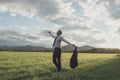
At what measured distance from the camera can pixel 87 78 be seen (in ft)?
49.6

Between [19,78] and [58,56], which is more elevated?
[58,56]

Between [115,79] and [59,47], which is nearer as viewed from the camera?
[115,79]

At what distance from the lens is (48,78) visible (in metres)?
14.6

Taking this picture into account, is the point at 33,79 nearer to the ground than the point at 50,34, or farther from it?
nearer to the ground

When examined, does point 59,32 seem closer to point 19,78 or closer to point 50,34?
point 50,34

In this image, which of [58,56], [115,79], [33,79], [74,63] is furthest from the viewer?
[74,63]

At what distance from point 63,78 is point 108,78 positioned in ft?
8.64

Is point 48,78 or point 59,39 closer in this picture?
point 48,78

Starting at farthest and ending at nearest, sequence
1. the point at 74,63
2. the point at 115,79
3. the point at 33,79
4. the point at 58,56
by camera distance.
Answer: the point at 74,63, the point at 58,56, the point at 115,79, the point at 33,79

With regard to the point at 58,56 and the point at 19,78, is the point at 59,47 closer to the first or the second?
the point at 58,56

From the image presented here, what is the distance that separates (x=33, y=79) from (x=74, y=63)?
575 centimetres

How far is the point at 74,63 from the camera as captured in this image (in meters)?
19.2

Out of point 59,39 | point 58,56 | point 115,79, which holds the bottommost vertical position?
point 115,79

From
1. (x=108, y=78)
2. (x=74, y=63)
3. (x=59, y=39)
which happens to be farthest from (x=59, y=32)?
(x=108, y=78)
